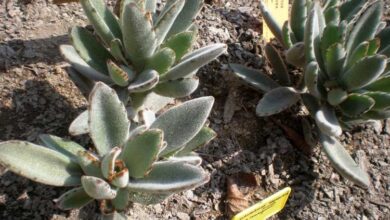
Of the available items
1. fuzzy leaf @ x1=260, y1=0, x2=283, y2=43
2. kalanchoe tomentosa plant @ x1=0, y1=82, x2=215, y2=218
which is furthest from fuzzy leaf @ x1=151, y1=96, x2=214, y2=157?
fuzzy leaf @ x1=260, y1=0, x2=283, y2=43

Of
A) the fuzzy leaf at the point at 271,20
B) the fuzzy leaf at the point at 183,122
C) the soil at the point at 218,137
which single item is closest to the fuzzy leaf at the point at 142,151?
the fuzzy leaf at the point at 183,122

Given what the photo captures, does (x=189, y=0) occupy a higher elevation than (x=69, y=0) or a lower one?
higher

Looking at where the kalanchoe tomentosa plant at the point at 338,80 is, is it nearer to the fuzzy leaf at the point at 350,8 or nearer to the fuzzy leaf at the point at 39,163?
the fuzzy leaf at the point at 350,8

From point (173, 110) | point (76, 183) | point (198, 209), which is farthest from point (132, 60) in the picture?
point (198, 209)

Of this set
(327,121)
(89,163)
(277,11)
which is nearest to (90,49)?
(89,163)

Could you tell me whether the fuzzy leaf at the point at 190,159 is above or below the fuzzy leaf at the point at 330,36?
below

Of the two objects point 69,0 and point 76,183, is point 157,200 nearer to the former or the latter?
point 76,183
